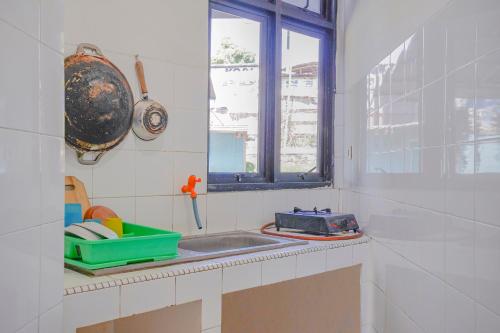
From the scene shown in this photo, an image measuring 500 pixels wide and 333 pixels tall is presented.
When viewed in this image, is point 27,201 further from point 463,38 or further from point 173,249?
point 463,38

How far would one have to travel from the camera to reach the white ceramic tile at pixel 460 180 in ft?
4.12

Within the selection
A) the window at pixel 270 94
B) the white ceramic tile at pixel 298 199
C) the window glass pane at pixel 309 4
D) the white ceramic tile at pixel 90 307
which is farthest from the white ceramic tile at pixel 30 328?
the window glass pane at pixel 309 4

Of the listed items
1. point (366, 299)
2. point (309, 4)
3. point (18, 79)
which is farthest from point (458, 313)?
point (309, 4)

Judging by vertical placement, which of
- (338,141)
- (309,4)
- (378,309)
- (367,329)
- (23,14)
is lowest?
(367,329)

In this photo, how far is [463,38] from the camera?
1.30 m

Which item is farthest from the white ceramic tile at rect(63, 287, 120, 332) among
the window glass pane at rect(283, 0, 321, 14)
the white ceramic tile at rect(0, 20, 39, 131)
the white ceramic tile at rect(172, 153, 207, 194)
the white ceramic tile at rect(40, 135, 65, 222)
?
the window glass pane at rect(283, 0, 321, 14)

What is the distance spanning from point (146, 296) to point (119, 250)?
0.17 m

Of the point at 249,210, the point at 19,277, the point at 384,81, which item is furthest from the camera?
the point at 249,210

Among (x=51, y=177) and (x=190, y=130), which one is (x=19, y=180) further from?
(x=190, y=130)

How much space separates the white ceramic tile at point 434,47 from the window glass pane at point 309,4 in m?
1.15

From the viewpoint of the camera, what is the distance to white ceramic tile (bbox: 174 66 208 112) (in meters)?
2.03

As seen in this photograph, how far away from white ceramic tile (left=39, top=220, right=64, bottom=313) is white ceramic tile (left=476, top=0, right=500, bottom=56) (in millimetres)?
1161

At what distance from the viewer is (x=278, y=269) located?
5.65 feet

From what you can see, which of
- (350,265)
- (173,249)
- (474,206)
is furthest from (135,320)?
(474,206)
